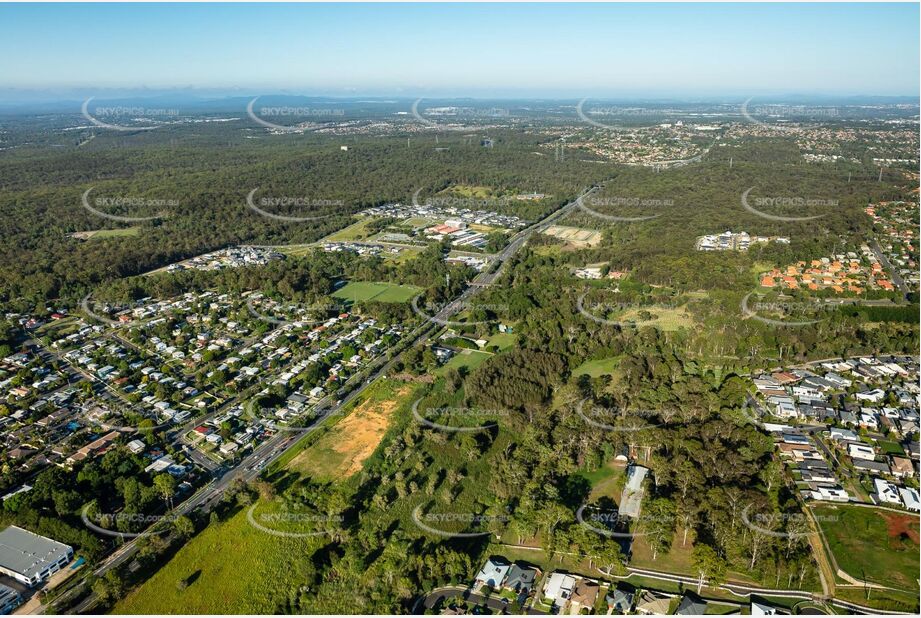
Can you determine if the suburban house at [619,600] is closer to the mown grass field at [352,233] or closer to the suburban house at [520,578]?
the suburban house at [520,578]

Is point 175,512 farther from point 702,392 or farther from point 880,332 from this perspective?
point 880,332

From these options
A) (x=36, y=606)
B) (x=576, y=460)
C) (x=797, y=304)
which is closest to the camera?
(x=36, y=606)

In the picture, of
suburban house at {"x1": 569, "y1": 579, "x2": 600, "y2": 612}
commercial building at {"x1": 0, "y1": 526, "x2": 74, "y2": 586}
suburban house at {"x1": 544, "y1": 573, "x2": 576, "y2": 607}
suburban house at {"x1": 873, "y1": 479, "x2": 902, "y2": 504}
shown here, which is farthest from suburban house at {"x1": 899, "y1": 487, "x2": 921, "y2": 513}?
commercial building at {"x1": 0, "y1": 526, "x2": 74, "y2": 586}

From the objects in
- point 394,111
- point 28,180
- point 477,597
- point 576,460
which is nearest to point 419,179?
point 28,180

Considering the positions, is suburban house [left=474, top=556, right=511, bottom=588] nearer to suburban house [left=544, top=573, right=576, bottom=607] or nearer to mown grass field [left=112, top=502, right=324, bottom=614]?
suburban house [left=544, top=573, right=576, bottom=607]

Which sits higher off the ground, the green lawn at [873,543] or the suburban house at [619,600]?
the green lawn at [873,543]

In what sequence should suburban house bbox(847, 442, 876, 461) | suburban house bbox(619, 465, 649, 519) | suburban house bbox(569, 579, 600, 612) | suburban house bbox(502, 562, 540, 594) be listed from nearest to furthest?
suburban house bbox(569, 579, 600, 612) < suburban house bbox(502, 562, 540, 594) < suburban house bbox(619, 465, 649, 519) < suburban house bbox(847, 442, 876, 461)

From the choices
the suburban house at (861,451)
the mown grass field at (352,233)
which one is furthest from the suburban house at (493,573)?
the mown grass field at (352,233)
